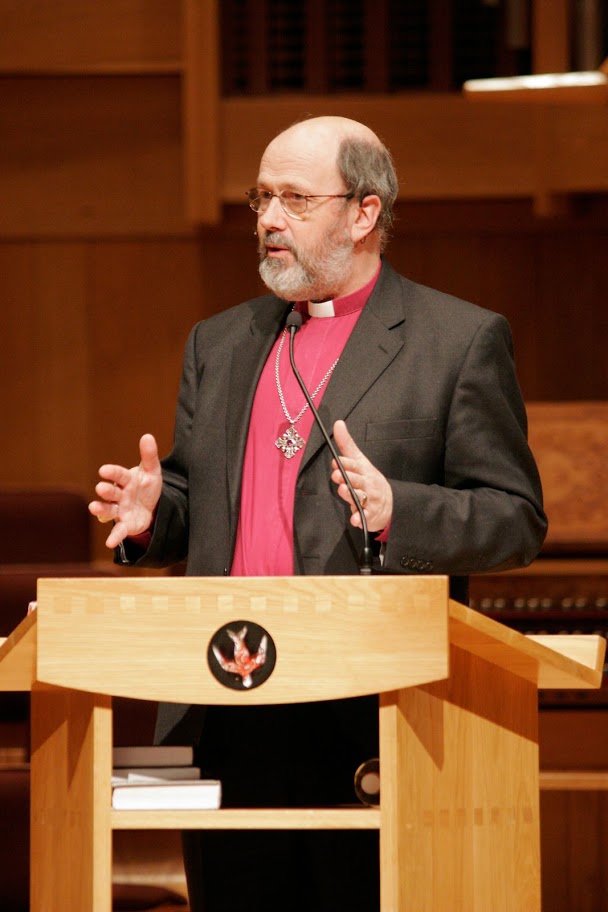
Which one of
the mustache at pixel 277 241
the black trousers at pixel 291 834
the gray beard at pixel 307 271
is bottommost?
the black trousers at pixel 291 834

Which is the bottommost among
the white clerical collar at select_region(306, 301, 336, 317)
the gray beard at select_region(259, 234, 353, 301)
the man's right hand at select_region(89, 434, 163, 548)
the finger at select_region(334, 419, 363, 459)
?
the man's right hand at select_region(89, 434, 163, 548)

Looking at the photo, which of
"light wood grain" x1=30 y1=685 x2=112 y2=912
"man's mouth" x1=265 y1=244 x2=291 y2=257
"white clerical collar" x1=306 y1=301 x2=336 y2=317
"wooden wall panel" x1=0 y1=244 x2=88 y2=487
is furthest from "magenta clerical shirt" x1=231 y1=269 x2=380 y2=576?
"wooden wall panel" x1=0 y1=244 x2=88 y2=487

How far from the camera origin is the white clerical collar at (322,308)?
2.49 metres

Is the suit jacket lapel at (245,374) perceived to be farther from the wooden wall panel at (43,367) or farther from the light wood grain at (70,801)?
the wooden wall panel at (43,367)

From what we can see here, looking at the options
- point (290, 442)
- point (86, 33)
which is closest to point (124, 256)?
point (86, 33)

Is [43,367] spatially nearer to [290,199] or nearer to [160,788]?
[290,199]

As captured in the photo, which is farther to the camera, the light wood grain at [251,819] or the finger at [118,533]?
the finger at [118,533]

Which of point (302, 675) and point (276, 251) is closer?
point (302, 675)

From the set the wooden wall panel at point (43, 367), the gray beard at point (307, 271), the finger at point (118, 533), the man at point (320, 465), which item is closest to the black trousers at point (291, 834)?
the man at point (320, 465)

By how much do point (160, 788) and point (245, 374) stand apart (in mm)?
804

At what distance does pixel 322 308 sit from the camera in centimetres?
250

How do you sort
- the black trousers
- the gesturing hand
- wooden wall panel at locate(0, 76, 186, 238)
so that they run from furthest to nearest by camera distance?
Result: wooden wall panel at locate(0, 76, 186, 238) < the black trousers < the gesturing hand

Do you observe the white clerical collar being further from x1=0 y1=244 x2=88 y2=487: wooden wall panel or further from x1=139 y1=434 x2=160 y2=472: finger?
x1=0 y1=244 x2=88 y2=487: wooden wall panel

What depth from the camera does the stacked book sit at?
71.1 inches
